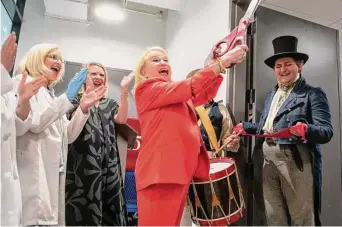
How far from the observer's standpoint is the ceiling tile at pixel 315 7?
8.48 ft

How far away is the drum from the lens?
165cm

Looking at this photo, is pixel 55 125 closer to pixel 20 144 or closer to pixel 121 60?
pixel 20 144

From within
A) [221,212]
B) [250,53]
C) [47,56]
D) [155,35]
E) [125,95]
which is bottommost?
[221,212]

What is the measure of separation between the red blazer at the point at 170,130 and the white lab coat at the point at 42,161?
373 millimetres

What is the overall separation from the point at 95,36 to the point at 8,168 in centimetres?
302

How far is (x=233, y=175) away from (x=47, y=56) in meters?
1.11

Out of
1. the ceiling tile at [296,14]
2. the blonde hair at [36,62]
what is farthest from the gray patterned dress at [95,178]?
the ceiling tile at [296,14]

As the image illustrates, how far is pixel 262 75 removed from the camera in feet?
7.72

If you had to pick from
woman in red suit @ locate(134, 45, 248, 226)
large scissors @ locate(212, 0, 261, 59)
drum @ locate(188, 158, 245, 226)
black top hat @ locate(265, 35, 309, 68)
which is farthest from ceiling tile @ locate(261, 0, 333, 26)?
drum @ locate(188, 158, 245, 226)

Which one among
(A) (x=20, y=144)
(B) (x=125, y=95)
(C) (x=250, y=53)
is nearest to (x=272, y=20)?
(C) (x=250, y=53)

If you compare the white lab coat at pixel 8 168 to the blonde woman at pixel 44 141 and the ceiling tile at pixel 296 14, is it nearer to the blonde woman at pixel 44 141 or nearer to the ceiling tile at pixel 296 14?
the blonde woman at pixel 44 141

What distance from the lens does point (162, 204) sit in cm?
139

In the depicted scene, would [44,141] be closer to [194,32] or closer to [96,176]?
[96,176]

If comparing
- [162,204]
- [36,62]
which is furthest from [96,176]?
[36,62]
